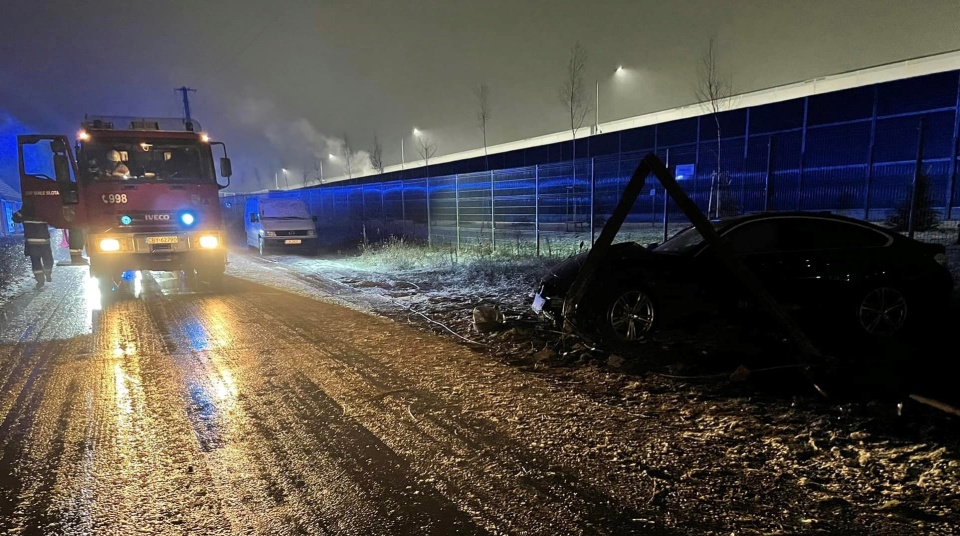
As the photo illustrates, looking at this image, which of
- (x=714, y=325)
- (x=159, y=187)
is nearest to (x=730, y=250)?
(x=714, y=325)

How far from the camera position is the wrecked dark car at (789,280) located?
6.08 m

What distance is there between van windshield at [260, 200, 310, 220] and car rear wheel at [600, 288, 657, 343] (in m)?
16.2

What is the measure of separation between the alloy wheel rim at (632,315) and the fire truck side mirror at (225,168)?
344 inches

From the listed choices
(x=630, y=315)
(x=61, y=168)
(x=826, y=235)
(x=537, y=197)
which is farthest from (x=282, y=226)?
(x=826, y=235)

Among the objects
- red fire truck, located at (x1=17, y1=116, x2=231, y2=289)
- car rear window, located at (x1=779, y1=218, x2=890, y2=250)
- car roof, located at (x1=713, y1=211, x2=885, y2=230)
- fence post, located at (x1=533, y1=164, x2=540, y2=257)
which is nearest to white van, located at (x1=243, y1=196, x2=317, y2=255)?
red fire truck, located at (x1=17, y1=116, x2=231, y2=289)

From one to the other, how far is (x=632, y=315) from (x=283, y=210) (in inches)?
666

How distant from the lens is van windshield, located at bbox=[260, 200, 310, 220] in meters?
19.4

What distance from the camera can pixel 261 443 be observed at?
3.85 m

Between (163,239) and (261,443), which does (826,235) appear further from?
(163,239)

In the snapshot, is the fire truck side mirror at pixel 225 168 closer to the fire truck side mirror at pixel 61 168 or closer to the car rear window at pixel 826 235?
the fire truck side mirror at pixel 61 168

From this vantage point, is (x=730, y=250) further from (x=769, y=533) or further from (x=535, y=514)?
(x=535, y=514)

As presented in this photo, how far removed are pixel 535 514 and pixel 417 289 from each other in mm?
8182

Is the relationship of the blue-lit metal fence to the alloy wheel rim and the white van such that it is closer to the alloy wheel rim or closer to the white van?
the white van

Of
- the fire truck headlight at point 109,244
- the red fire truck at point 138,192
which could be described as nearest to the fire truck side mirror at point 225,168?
the red fire truck at point 138,192
